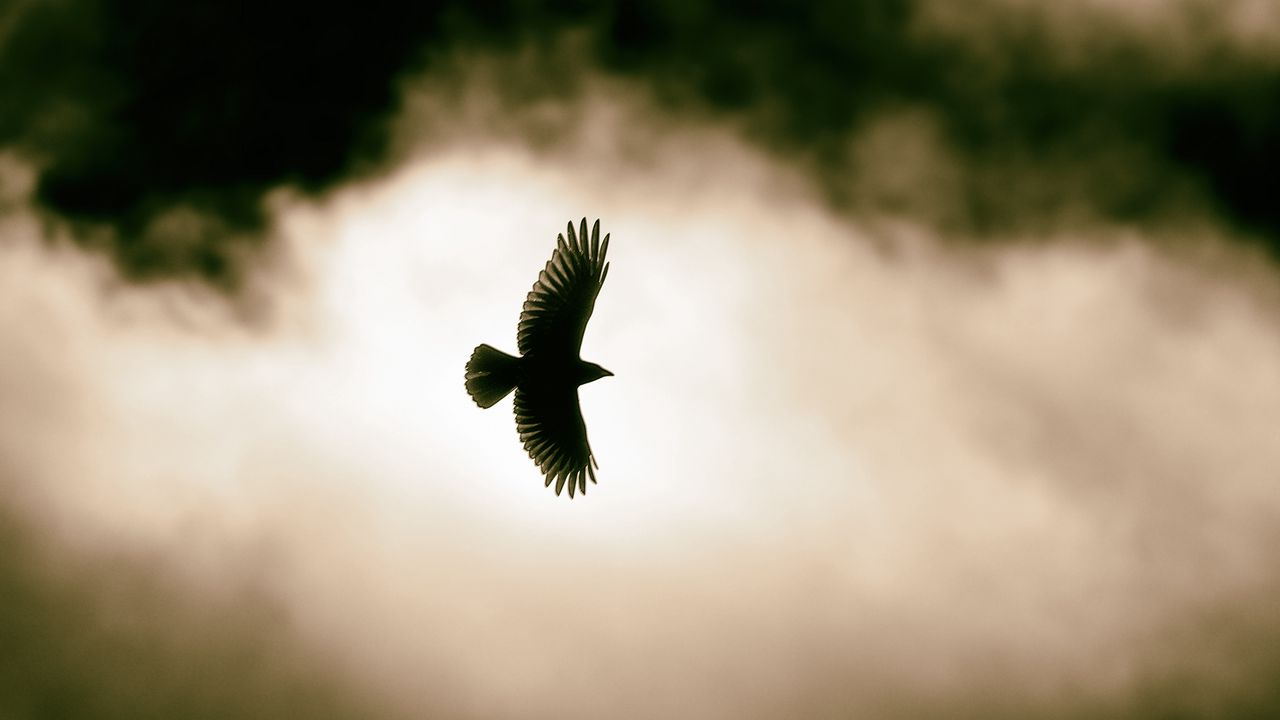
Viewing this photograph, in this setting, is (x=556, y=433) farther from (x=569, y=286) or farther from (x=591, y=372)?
(x=569, y=286)

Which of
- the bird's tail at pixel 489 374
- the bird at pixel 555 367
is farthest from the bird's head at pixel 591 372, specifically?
the bird's tail at pixel 489 374

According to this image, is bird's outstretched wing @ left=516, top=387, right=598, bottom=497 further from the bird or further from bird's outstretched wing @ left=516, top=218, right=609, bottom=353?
bird's outstretched wing @ left=516, top=218, right=609, bottom=353

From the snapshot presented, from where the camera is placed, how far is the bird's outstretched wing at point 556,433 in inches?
503

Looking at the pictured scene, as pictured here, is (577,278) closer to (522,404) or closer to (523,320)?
(523,320)

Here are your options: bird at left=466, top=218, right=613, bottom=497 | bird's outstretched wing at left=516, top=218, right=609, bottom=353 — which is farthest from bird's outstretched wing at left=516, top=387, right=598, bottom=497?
bird's outstretched wing at left=516, top=218, right=609, bottom=353

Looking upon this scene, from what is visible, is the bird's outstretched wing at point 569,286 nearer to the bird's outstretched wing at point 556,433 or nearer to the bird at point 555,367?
the bird at point 555,367

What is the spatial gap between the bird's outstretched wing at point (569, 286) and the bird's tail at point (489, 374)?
482 millimetres

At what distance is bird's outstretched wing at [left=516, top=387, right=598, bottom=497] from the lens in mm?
12773

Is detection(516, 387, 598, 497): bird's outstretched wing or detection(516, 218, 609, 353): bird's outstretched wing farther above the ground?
detection(516, 218, 609, 353): bird's outstretched wing

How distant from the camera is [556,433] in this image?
515 inches

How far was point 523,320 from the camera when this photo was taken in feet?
39.8

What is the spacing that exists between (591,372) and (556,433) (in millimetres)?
1000

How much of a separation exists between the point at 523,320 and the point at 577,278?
76 centimetres

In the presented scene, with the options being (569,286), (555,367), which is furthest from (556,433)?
(569,286)
